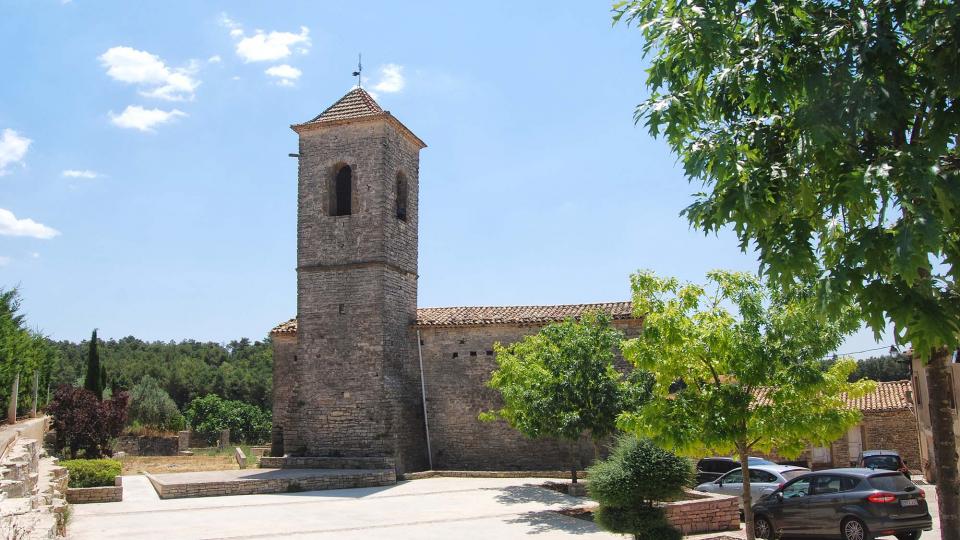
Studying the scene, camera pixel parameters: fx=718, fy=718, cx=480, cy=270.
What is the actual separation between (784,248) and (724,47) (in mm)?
1402

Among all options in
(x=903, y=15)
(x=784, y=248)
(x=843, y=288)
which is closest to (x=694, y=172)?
(x=784, y=248)

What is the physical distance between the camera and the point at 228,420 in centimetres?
4878

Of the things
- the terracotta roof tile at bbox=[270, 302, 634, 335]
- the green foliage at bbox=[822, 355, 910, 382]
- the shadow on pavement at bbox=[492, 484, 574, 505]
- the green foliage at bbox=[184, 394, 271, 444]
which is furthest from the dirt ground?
the green foliage at bbox=[822, 355, 910, 382]

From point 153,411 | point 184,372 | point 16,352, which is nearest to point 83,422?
point 16,352

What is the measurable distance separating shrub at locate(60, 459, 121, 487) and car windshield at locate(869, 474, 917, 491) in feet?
53.0

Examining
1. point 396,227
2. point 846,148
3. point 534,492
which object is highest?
point 396,227

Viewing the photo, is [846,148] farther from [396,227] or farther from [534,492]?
[396,227]

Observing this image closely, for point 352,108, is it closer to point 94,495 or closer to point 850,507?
point 94,495

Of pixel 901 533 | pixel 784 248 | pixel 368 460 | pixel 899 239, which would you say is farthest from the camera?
pixel 368 460

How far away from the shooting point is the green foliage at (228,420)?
4788 centimetres

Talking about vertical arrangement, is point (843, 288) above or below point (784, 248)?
below

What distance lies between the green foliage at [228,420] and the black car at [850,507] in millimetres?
40012

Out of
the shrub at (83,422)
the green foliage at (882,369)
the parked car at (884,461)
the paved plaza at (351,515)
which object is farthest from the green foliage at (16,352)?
the green foliage at (882,369)

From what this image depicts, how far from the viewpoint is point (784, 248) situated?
4598mm
